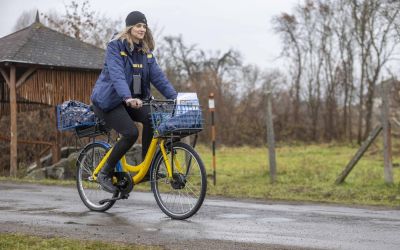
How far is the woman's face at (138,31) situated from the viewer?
7.02 m

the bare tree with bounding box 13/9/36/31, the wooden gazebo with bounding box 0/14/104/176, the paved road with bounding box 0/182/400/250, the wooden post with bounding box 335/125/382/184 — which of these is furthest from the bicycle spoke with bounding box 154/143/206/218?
the bare tree with bounding box 13/9/36/31

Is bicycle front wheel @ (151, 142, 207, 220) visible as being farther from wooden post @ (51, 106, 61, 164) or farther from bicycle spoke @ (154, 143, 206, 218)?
wooden post @ (51, 106, 61, 164)

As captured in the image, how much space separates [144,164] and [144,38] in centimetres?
140

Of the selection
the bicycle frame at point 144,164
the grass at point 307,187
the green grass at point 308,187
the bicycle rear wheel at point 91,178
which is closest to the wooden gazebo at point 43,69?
the grass at point 307,187

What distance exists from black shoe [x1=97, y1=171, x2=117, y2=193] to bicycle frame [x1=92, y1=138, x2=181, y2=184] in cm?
16

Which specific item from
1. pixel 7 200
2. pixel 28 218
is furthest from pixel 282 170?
pixel 28 218

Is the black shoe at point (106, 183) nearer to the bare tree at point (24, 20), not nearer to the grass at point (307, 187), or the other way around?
the grass at point (307, 187)

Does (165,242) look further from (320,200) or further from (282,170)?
(282,170)

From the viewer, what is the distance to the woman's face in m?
7.02

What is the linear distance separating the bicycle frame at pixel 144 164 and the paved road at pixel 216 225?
18.7 inches

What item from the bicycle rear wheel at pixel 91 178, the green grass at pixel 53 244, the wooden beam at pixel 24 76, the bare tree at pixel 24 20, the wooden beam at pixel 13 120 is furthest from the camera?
the bare tree at pixel 24 20

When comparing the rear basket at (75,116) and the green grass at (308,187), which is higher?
the rear basket at (75,116)

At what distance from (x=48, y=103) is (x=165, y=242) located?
13.2 metres

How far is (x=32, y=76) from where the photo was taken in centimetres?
1766
